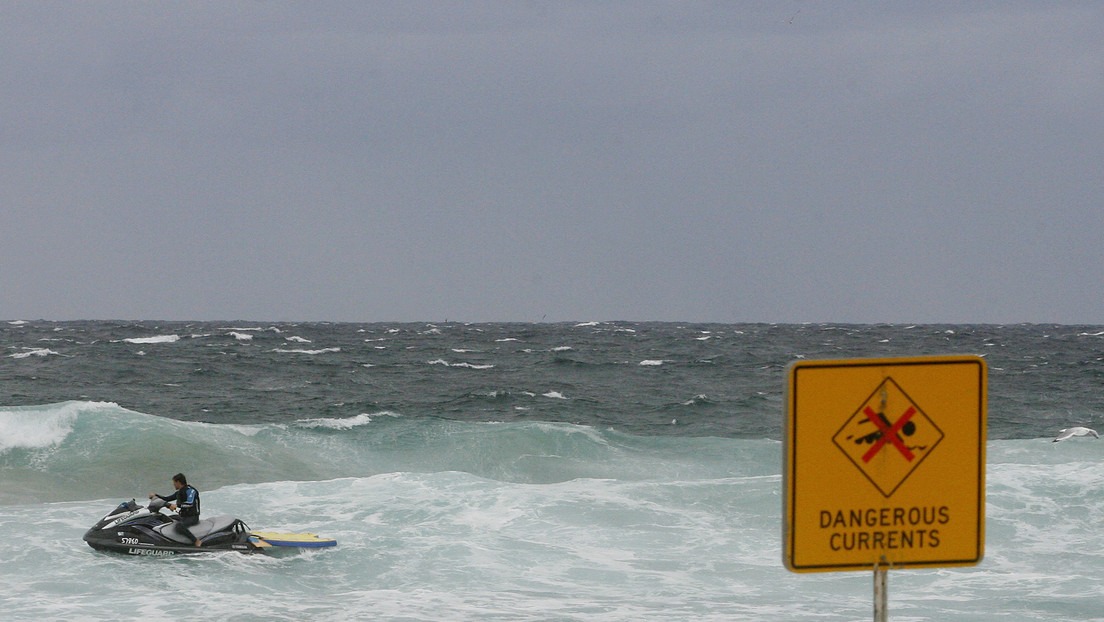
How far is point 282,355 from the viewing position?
62969 mm

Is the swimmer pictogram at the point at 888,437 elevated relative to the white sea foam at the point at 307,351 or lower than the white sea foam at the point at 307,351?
lower

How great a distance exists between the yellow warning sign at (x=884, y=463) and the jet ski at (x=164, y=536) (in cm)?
1472

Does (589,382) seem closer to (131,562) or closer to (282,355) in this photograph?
(282,355)

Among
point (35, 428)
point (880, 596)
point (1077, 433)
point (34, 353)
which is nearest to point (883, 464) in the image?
point (880, 596)

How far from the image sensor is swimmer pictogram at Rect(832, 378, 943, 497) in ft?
10.7

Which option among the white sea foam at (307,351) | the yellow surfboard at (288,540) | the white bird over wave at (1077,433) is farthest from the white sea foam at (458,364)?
the yellow surfboard at (288,540)

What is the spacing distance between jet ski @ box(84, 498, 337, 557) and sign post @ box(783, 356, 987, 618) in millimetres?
14720

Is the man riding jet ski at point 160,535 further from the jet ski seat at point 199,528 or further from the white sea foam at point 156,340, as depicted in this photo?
the white sea foam at point 156,340

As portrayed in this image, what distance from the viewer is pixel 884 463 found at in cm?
330

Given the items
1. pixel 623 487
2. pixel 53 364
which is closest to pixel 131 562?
pixel 623 487

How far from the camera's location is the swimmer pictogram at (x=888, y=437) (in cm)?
326

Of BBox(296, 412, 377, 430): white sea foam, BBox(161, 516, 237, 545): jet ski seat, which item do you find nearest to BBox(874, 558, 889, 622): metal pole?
BBox(161, 516, 237, 545): jet ski seat

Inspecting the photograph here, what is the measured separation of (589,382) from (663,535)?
29699 millimetres

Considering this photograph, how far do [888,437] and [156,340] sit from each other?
75060 mm
